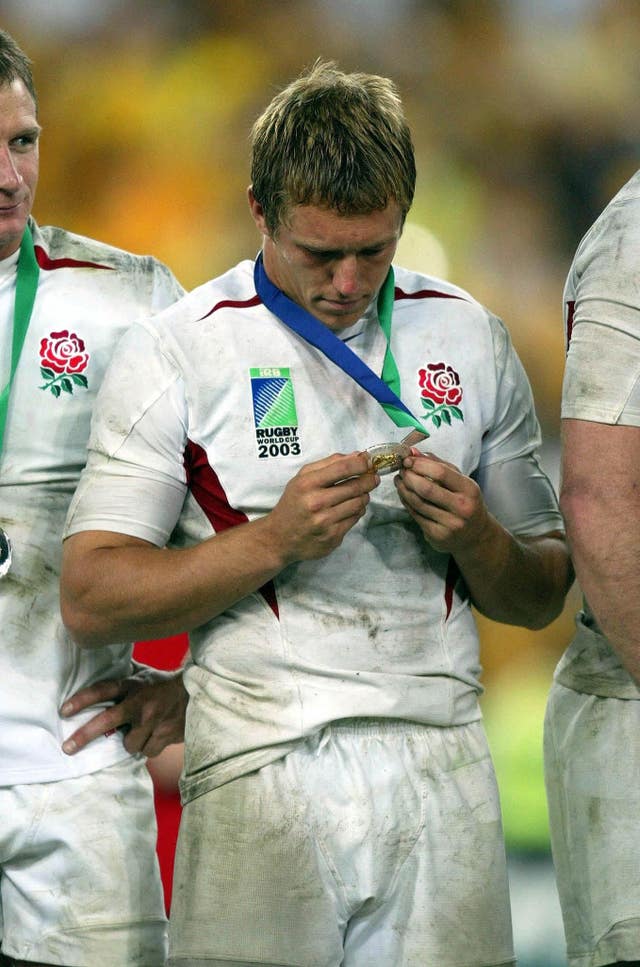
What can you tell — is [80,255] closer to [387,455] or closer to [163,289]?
[163,289]

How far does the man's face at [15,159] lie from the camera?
1938mm

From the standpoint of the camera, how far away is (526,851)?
11.7ft

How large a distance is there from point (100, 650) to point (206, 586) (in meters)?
0.42

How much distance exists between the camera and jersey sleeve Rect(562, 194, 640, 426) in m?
1.54

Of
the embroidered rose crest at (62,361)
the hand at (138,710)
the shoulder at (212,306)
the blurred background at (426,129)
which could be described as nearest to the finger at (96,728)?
the hand at (138,710)

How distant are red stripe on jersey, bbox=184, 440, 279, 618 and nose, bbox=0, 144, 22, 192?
49 centimetres

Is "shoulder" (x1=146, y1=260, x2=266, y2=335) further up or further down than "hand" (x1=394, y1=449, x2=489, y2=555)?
further up

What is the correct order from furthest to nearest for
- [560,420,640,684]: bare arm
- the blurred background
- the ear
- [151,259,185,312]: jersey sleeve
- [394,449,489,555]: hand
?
the blurred background, [151,259,185,312]: jersey sleeve, the ear, [394,449,489,555]: hand, [560,420,640,684]: bare arm

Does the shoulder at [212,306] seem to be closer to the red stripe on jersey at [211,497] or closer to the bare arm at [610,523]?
the red stripe on jersey at [211,497]

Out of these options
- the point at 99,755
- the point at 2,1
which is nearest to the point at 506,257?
the point at 2,1

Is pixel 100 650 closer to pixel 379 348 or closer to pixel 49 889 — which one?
pixel 49 889

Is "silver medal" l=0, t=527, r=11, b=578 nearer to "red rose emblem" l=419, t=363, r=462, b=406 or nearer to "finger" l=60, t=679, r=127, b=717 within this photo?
"finger" l=60, t=679, r=127, b=717

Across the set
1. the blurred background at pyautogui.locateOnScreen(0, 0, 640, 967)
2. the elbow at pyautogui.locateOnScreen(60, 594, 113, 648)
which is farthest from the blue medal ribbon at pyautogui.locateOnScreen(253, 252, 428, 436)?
the blurred background at pyautogui.locateOnScreen(0, 0, 640, 967)

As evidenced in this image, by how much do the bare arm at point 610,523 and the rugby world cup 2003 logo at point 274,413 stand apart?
359 mm
